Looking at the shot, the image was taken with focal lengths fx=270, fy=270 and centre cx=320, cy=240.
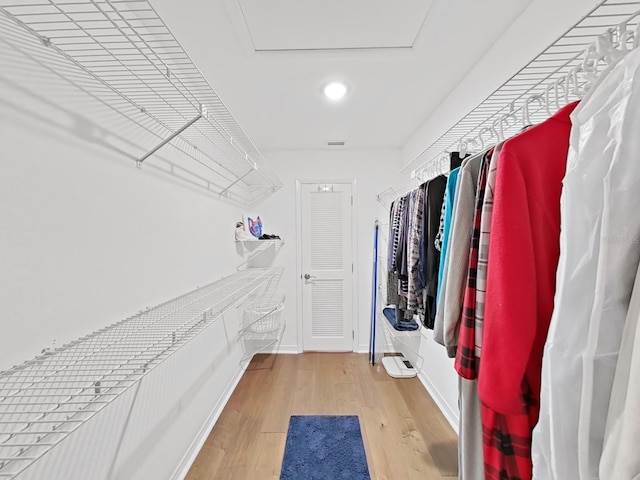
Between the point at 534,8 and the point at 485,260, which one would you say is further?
the point at 534,8

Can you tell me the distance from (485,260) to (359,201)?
256 cm

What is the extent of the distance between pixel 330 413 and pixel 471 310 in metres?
1.85

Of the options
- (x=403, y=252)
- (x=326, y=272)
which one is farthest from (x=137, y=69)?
(x=326, y=272)

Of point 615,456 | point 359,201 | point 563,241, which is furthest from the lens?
point 359,201

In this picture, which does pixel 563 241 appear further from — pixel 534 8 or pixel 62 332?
pixel 62 332

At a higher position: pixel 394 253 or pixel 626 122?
pixel 626 122

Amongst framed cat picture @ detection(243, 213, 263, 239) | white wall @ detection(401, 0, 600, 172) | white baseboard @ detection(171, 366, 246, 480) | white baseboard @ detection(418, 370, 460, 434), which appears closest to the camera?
white wall @ detection(401, 0, 600, 172)

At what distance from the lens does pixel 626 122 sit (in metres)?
0.45

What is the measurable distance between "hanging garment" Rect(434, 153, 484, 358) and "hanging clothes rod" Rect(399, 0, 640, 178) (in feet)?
0.82

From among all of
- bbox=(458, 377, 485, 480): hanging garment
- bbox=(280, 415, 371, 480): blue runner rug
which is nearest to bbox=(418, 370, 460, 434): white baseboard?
bbox=(280, 415, 371, 480): blue runner rug

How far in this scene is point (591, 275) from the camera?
486 millimetres

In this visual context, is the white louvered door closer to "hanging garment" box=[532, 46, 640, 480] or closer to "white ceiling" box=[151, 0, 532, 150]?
"white ceiling" box=[151, 0, 532, 150]

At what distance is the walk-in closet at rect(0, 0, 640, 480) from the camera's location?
501 mm

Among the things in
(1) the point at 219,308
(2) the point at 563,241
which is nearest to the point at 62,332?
(1) the point at 219,308
